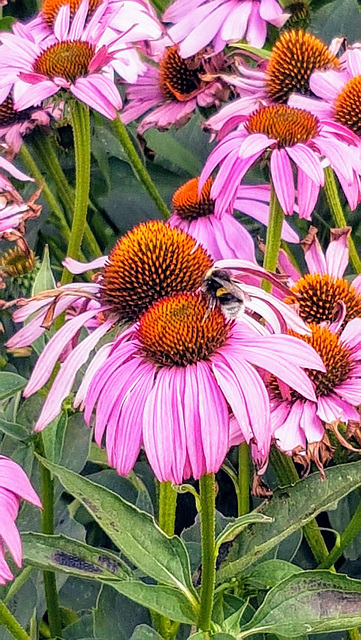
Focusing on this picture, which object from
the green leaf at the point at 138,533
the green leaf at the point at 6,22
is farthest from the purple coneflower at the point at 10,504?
the green leaf at the point at 6,22

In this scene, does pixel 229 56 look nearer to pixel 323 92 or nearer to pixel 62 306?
pixel 323 92

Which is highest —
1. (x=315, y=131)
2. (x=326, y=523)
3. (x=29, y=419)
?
(x=315, y=131)

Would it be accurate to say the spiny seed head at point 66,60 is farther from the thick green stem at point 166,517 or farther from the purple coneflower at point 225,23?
the thick green stem at point 166,517

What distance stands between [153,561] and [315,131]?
36 centimetres

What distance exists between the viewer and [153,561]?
1.83 ft

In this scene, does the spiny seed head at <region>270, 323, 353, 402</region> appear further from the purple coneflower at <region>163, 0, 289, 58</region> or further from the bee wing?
the purple coneflower at <region>163, 0, 289, 58</region>

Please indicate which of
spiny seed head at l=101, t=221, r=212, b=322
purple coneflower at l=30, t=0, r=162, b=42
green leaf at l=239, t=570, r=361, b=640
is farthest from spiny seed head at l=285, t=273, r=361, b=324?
purple coneflower at l=30, t=0, r=162, b=42

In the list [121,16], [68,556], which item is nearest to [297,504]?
[68,556]

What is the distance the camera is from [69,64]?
824 millimetres

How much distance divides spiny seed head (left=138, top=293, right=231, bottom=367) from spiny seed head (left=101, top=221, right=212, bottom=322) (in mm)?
48

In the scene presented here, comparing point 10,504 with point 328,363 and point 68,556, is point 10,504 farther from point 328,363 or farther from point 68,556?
point 328,363

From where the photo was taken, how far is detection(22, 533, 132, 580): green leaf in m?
0.59

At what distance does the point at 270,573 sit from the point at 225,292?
21 cm

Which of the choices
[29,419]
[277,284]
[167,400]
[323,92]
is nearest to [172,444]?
[167,400]
